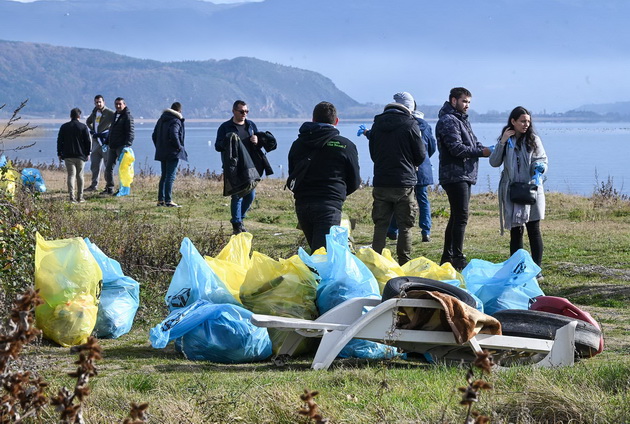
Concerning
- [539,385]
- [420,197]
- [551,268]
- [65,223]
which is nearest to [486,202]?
[420,197]

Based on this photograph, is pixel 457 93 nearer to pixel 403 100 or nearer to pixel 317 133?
pixel 403 100

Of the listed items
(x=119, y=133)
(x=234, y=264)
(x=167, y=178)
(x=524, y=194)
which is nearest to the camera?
(x=234, y=264)

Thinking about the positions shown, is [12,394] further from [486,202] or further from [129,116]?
[486,202]

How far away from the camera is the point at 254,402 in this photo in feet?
13.5

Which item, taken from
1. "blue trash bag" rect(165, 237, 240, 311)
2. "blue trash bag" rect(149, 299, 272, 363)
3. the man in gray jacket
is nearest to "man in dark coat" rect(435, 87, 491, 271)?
"blue trash bag" rect(165, 237, 240, 311)

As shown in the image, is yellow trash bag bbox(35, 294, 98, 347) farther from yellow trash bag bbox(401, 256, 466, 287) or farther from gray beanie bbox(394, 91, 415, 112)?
gray beanie bbox(394, 91, 415, 112)

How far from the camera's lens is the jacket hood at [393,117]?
898cm

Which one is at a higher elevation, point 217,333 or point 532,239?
point 532,239

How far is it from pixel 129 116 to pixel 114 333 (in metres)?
10.3

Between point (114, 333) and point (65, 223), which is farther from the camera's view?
point (65, 223)

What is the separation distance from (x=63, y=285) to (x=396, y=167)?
393 centimetres

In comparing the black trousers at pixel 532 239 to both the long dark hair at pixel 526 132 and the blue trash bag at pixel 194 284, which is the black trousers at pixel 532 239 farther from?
the blue trash bag at pixel 194 284

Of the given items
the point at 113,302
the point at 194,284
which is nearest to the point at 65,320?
the point at 113,302

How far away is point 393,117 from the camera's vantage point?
9023 mm
